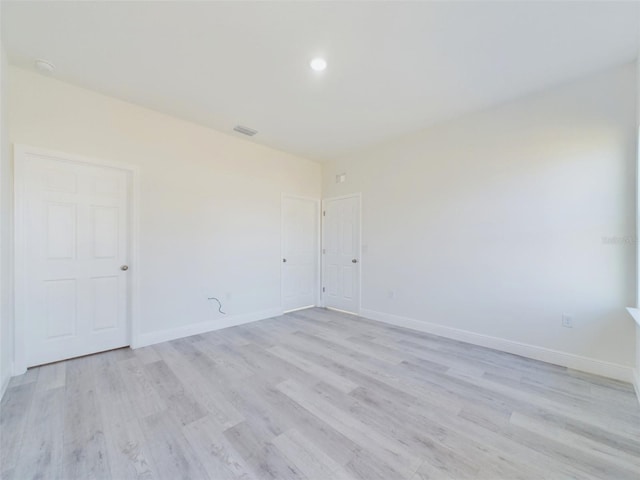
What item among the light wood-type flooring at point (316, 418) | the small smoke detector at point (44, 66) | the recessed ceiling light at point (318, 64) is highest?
the recessed ceiling light at point (318, 64)

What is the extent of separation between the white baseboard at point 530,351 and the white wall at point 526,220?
5 cm

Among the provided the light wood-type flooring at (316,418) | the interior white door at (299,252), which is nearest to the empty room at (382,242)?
the light wood-type flooring at (316,418)

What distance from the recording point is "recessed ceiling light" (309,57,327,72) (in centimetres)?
226

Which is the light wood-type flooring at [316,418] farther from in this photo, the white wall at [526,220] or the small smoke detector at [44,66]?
the small smoke detector at [44,66]

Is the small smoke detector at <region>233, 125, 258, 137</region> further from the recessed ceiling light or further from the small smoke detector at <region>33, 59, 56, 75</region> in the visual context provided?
the small smoke detector at <region>33, 59, 56, 75</region>

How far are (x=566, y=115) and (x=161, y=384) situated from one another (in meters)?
4.52

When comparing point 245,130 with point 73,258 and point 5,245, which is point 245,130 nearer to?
point 73,258

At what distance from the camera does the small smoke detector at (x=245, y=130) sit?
3.56 meters

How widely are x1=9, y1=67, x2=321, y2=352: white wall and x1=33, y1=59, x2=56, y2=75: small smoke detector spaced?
0.13m

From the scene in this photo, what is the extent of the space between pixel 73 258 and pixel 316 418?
113 inches

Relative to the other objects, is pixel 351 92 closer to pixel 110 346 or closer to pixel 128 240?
pixel 128 240

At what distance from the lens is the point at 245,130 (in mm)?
3650

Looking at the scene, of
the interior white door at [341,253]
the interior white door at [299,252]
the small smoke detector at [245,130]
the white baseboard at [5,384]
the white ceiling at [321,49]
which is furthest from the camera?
the interior white door at [299,252]

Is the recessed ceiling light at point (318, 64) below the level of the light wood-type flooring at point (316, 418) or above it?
above
